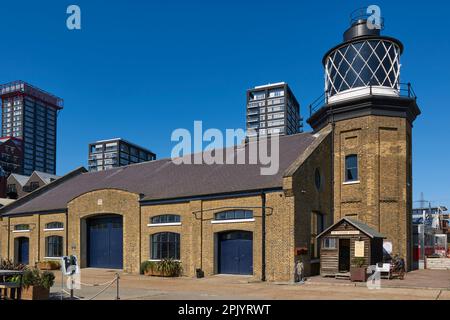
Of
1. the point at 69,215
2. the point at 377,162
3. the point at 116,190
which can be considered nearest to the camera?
the point at 377,162

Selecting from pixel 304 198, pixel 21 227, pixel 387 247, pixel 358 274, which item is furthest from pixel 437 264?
pixel 21 227

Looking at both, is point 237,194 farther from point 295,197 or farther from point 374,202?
point 374,202

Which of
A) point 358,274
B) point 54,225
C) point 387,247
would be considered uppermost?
point 54,225

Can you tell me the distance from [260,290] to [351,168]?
1242 centimetres

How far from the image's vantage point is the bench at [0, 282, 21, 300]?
15612mm

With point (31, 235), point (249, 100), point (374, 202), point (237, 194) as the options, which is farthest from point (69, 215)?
point (249, 100)

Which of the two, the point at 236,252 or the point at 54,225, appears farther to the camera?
the point at 54,225

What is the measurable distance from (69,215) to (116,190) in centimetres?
599

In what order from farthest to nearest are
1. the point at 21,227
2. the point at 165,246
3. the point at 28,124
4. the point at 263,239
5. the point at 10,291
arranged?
the point at 28,124 < the point at 21,227 < the point at 165,246 < the point at 263,239 < the point at 10,291

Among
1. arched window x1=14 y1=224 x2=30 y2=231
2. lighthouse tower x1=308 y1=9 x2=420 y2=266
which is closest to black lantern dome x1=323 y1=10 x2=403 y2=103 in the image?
lighthouse tower x1=308 y1=9 x2=420 y2=266

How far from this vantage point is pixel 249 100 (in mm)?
152875

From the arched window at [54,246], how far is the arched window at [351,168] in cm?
2333

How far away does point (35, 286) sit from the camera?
51.6ft

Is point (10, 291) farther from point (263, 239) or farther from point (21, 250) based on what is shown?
point (21, 250)
